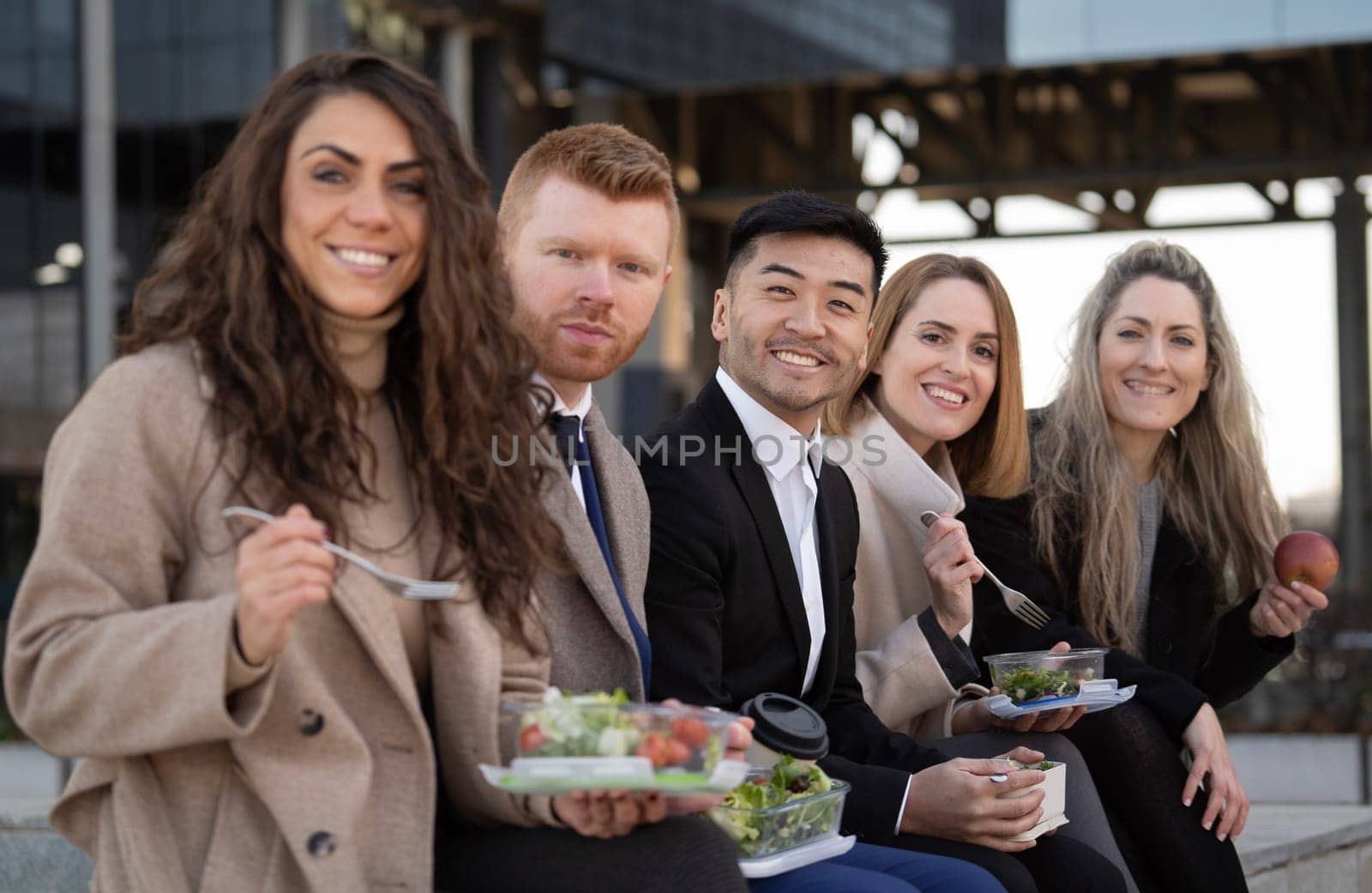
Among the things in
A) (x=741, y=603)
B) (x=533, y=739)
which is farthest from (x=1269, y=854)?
(x=533, y=739)

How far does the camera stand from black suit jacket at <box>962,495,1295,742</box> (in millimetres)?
3988

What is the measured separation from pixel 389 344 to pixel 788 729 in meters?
1.03

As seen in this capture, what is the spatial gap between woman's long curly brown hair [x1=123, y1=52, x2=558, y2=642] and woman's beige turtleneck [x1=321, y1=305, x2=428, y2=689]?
27mm

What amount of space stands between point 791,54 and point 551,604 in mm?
13857

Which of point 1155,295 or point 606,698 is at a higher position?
point 1155,295

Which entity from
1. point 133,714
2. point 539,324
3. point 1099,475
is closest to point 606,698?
point 133,714

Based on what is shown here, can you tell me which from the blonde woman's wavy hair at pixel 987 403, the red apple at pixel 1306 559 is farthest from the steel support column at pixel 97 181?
the red apple at pixel 1306 559

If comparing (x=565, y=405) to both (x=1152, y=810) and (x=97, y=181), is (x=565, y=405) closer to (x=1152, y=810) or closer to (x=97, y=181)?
(x=1152, y=810)

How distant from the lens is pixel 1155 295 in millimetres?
4496

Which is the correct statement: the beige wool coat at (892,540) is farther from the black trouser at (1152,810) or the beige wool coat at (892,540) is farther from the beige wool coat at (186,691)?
the beige wool coat at (186,691)

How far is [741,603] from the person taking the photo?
328 centimetres

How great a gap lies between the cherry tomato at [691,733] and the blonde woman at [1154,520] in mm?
1928

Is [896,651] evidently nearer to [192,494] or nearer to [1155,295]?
[1155,295]

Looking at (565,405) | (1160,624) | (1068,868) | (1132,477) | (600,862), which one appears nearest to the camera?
(600,862)
